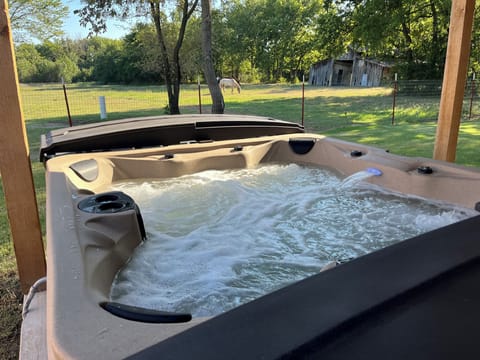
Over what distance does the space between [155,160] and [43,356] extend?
5.51ft

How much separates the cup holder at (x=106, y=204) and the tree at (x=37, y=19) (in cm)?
1038

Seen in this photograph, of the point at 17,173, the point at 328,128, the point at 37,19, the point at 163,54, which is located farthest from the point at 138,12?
the point at 17,173

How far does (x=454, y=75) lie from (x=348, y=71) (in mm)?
24946

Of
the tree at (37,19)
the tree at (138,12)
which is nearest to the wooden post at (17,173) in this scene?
the tree at (138,12)

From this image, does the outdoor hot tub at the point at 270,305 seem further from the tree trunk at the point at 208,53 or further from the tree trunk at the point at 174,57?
the tree trunk at the point at 174,57

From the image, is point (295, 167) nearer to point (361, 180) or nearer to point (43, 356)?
point (361, 180)

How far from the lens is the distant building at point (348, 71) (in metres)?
22.0

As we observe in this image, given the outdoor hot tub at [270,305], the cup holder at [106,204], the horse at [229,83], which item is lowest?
the cup holder at [106,204]

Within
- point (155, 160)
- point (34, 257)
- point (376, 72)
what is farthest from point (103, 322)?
point (376, 72)

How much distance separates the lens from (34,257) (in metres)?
1.94

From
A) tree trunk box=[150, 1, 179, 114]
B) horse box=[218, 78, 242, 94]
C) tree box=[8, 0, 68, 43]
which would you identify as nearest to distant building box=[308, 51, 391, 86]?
horse box=[218, 78, 242, 94]

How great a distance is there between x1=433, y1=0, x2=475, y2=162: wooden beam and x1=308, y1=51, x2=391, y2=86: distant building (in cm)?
1953

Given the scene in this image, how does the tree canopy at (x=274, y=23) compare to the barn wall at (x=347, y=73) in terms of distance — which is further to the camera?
the barn wall at (x=347, y=73)

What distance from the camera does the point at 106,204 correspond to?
1806 mm
